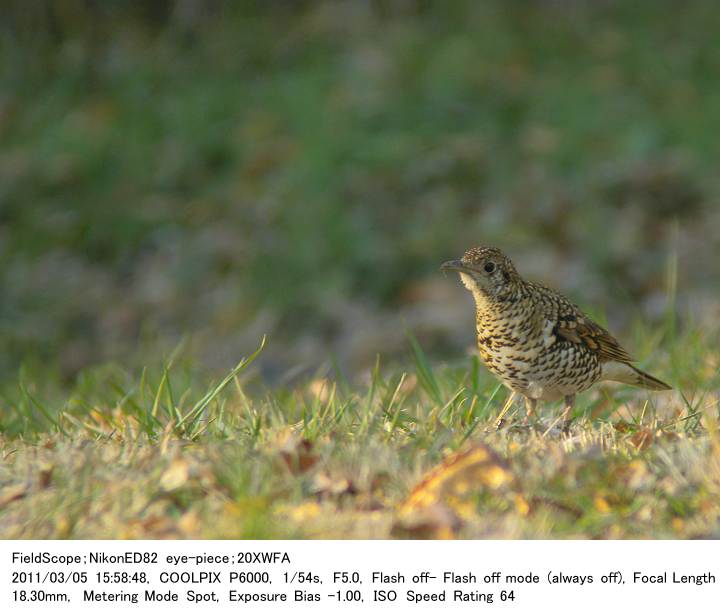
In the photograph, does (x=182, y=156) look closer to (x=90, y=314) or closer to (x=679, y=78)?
(x=90, y=314)

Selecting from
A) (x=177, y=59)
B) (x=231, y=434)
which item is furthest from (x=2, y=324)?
(x=231, y=434)

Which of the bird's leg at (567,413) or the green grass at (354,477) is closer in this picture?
the green grass at (354,477)

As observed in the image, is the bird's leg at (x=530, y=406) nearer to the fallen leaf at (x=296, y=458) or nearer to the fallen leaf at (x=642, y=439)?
the fallen leaf at (x=642, y=439)

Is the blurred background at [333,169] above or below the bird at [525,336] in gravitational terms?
above

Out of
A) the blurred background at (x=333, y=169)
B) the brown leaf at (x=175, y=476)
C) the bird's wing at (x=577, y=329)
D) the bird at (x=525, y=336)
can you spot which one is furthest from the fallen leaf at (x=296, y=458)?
the blurred background at (x=333, y=169)

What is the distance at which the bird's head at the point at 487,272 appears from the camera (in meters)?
4.24

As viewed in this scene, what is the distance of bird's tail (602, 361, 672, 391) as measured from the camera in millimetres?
4574

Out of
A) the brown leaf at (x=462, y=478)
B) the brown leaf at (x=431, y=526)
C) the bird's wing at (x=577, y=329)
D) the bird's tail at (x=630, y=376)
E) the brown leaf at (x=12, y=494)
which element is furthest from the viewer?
the bird's tail at (x=630, y=376)

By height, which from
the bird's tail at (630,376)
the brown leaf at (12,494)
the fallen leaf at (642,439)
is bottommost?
the brown leaf at (12,494)

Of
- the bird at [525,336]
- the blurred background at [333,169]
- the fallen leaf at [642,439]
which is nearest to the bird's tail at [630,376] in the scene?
the bird at [525,336]

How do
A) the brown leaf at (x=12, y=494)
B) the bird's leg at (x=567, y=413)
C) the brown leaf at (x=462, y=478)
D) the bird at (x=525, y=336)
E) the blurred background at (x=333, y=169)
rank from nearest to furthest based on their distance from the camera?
the brown leaf at (x=462, y=478) < the brown leaf at (x=12, y=494) < the bird's leg at (x=567, y=413) < the bird at (x=525, y=336) < the blurred background at (x=333, y=169)

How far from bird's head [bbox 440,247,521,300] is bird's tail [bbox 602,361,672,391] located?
0.62 metres

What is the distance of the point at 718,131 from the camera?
1022 cm

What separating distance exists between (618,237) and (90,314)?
4.35 m
